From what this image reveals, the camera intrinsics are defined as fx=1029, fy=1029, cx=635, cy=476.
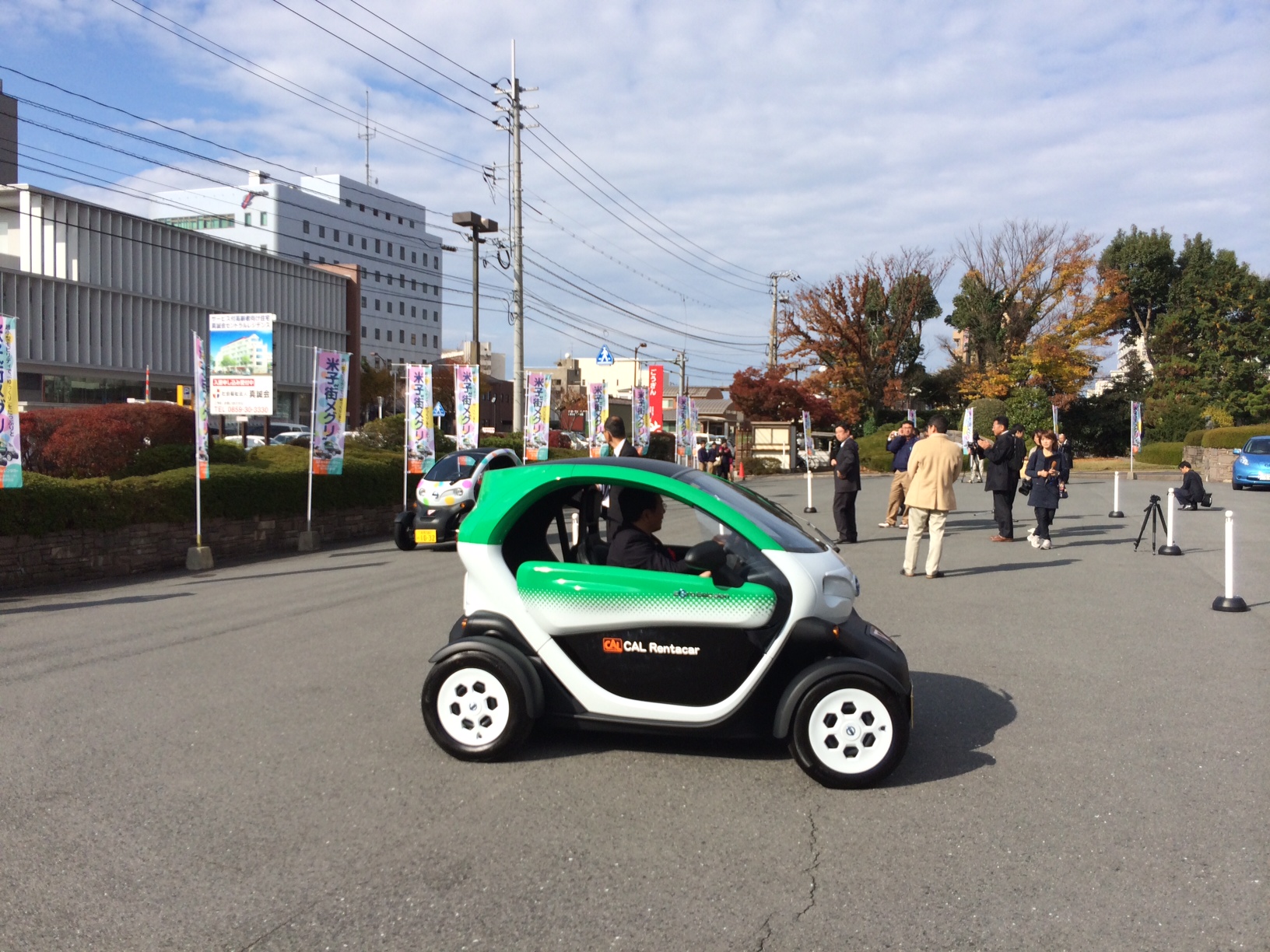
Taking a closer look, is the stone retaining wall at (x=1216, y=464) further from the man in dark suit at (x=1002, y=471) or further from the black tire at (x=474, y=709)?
the black tire at (x=474, y=709)

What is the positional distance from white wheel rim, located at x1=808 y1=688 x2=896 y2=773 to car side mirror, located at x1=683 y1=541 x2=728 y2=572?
0.82 m

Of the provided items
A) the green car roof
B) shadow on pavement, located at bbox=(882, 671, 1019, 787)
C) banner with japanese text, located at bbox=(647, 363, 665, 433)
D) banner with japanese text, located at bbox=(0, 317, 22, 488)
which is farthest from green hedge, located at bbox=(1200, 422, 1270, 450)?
the green car roof

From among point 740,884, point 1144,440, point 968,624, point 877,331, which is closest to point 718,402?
point 877,331

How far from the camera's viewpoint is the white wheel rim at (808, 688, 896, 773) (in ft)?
16.0

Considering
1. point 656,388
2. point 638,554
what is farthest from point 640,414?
point 638,554

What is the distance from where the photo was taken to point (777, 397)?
2213 inches

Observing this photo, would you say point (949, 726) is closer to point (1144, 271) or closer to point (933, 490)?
point (933, 490)

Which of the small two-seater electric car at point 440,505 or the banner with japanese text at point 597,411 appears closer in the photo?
the small two-seater electric car at point 440,505

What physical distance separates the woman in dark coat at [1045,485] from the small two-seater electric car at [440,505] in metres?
8.44

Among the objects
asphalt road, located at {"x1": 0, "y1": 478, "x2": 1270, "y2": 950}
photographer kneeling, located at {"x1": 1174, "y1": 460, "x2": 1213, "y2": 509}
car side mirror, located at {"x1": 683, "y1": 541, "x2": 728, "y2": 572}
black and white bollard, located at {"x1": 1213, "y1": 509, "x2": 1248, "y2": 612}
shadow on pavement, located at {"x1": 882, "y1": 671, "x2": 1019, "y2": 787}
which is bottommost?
asphalt road, located at {"x1": 0, "y1": 478, "x2": 1270, "y2": 950}

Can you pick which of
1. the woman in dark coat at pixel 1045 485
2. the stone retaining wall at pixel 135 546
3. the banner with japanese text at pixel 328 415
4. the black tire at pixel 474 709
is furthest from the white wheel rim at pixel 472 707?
the banner with japanese text at pixel 328 415

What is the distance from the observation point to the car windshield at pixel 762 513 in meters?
5.25

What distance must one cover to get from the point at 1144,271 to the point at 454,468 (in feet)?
170

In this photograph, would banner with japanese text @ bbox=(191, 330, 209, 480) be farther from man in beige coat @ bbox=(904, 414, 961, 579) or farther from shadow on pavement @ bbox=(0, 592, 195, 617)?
man in beige coat @ bbox=(904, 414, 961, 579)
